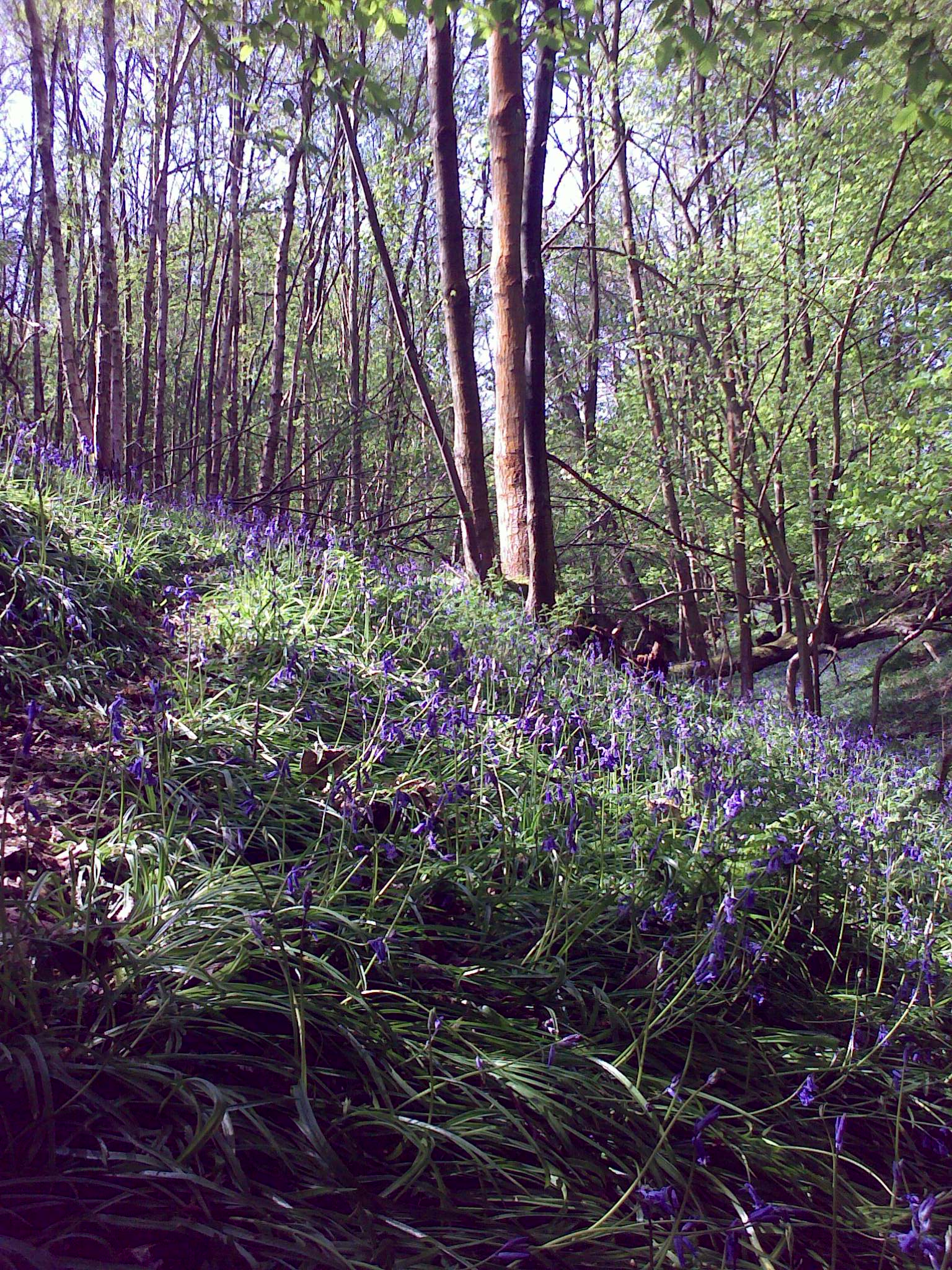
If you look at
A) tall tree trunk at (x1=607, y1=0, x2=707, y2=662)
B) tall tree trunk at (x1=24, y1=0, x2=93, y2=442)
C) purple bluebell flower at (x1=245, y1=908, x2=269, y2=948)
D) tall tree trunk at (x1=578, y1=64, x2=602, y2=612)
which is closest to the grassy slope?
purple bluebell flower at (x1=245, y1=908, x2=269, y2=948)

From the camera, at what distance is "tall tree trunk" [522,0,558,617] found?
6133 mm

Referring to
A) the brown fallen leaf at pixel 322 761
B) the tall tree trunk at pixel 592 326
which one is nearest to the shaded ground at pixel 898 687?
the tall tree trunk at pixel 592 326

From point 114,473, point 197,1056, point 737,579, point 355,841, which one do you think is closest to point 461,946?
point 355,841

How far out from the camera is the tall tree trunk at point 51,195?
644 centimetres

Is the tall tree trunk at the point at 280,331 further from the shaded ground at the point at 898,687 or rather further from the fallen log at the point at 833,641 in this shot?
the shaded ground at the point at 898,687

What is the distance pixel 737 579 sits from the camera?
33.6 ft

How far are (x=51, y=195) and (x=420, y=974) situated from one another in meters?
7.28

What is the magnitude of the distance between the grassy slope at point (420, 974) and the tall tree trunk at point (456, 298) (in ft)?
9.79

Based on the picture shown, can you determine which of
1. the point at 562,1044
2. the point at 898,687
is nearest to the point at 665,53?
the point at 562,1044

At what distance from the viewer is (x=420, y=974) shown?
6.37ft

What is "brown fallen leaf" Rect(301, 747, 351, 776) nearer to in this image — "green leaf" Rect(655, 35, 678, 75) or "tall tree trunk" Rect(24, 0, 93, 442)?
"green leaf" Rect(655, 35, 678, 75)

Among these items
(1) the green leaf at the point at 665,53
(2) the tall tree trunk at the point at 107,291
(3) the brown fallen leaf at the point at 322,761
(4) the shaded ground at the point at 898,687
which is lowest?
(4) the shaded ground at the point at 898,687

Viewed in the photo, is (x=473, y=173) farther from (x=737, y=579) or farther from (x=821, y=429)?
(x=737, y=579)

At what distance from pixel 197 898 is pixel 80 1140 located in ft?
1.98
